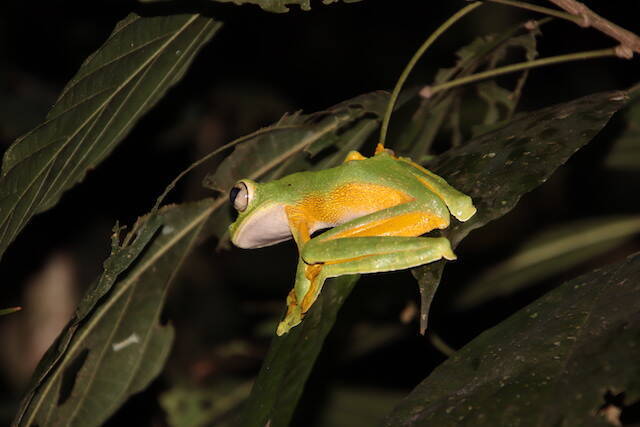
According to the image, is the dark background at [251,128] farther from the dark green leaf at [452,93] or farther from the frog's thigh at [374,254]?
the frog's thigh at [374,254]

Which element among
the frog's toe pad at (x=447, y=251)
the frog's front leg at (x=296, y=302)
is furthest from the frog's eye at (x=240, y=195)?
the frog's toe pad at (x=447, y=251)

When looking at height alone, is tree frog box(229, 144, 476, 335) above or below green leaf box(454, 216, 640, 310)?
above

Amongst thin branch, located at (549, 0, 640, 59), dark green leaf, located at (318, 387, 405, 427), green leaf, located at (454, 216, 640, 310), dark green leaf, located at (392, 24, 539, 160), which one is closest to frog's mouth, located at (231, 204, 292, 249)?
dark green leaf, located at (392, 24, 539, 160)

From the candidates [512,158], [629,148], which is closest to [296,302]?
[512,158]

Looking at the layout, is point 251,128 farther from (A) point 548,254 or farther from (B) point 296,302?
(B) point 296,302

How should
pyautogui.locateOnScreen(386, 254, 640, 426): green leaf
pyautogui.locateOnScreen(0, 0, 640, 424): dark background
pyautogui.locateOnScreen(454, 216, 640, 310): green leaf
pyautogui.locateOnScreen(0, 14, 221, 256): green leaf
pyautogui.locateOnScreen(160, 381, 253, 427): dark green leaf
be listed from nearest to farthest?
pyautogui.locateOnScreen(386, 254, 640, 426): green leaf → pyautogui.locateOnScreen(0, 14, 221, 256): green leaf → pyautogui.locateOnScreen(454, 216, 640, 310): green leaf → pyautogui.locateOnScreen(160, 381, 253, 427): dark green leaf → pyautogui.locateOnScreen(0, 0, 640, 424): dark background

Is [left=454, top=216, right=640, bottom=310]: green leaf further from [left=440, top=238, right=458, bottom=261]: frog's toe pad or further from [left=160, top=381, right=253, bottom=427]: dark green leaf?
[left=440, top=238, right=458, bottom=261]: frog's toe pad
